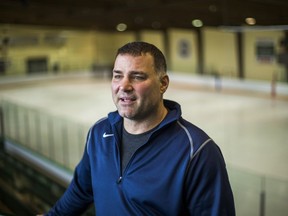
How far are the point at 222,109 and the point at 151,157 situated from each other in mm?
11625

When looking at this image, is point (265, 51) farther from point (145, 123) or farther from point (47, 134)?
point (145, 123)

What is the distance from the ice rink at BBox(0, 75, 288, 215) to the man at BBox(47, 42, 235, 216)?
2413mm

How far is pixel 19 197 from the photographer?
496cm

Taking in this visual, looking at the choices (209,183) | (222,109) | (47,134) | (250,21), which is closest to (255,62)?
(222,109)

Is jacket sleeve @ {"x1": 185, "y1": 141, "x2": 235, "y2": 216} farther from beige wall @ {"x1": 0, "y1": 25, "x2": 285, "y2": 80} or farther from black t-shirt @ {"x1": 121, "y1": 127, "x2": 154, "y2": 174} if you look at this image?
beige wall @ {"x1": 0, "y1": 25, "x2": 285, "y2": 80}

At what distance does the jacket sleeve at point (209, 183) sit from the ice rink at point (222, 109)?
7.87 feet

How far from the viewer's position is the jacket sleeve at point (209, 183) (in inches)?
55.8

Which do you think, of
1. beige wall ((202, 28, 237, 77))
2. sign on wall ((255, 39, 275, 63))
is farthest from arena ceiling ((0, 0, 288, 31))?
beige wall ((202, 28, 237, 77))

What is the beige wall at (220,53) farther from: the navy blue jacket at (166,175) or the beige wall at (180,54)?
the navy blue jacket at (166,175)

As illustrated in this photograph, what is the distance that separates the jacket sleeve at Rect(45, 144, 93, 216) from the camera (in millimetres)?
1874

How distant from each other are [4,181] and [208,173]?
4884 mm

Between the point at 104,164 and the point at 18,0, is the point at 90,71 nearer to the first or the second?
the point at 18,0

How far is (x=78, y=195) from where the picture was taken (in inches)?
75.2

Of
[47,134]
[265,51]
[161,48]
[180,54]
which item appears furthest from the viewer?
[180,54]
